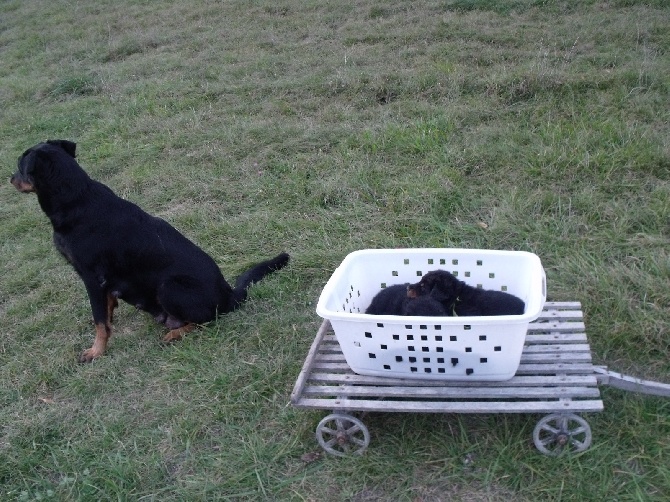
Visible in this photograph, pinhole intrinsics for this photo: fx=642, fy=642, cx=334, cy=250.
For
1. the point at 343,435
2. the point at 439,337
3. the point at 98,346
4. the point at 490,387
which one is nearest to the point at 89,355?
the point at 98,346

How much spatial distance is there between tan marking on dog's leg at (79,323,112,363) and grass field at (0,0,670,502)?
0.07m

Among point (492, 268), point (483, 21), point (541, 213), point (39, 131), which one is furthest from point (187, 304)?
point (483, 21)

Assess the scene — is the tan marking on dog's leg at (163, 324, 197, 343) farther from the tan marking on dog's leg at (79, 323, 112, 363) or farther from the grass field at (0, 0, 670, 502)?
the tan marking on dog's leg at (79, 323, 112, 363)

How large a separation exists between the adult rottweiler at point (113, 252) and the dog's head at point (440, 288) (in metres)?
1.11

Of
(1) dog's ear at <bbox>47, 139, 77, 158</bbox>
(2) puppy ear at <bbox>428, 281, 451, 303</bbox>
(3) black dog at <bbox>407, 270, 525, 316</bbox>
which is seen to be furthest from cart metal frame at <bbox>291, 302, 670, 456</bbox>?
(1) dog's ear at <bbox>47, 139, 77, 158</bbox>

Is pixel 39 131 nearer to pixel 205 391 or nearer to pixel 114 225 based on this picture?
pixel 114 225

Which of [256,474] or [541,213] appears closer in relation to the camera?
[256,474]

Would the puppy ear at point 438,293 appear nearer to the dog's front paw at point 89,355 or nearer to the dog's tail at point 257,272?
the dog's tail at point 257,272

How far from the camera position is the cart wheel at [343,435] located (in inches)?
93.8

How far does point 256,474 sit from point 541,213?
7.72ft

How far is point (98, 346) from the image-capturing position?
329 centimetres

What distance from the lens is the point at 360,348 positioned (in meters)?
2.46

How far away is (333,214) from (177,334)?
136cm

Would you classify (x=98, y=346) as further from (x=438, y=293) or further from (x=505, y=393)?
(x=505, y=393)
